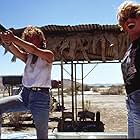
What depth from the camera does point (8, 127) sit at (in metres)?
13.7

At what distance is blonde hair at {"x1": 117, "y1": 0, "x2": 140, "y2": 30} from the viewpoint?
3.59 metres

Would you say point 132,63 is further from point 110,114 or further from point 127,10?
point 110,114

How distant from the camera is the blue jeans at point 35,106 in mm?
4059

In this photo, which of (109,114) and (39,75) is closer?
(39,75)

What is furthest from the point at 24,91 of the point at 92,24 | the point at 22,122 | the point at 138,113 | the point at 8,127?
the point at 22,122

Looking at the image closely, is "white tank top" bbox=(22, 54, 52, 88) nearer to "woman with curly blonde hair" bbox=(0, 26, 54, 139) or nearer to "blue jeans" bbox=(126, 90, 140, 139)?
"woman with curly blonde hair" bbox=(0, 26, 54, 139)

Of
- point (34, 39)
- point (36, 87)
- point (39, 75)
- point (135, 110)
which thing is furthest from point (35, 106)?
point (135, 110)

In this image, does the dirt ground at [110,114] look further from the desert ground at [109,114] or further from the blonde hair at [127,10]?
the blonde hair at [127,10]

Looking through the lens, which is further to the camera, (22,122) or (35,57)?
(22,122)

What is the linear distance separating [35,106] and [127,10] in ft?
4.19

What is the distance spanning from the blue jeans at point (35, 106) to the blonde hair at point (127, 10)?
1093mm

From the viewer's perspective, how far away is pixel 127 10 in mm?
3615

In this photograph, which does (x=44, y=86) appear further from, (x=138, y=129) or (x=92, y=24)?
(x=92, y=24)

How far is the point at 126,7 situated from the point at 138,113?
0.91 m
